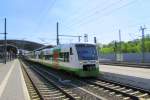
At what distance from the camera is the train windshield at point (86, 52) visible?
858 inches

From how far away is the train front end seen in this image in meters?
21.4

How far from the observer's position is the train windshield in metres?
21.8

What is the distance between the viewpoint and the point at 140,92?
13891 mm

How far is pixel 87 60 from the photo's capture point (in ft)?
70.9

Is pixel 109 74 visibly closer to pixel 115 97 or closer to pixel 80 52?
pixel 80 52

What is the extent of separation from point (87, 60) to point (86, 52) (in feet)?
2.60

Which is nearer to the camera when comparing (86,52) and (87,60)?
(87,60)

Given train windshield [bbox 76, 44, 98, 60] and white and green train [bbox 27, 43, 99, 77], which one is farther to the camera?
train windshield [bbox 76, 44, 98, 60]

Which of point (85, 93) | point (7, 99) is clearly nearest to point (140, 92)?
point (85, 93)

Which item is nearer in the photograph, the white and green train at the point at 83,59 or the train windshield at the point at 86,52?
the white and green train at the point at 83,59

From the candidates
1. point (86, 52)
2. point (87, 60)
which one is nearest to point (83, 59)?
point (87, 60)

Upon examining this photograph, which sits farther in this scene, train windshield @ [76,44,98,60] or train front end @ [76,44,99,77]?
train windshield @ [76,44,98,60]

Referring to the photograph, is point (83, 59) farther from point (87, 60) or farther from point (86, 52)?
point (86, 52)

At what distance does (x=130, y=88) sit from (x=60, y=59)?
12.3m
